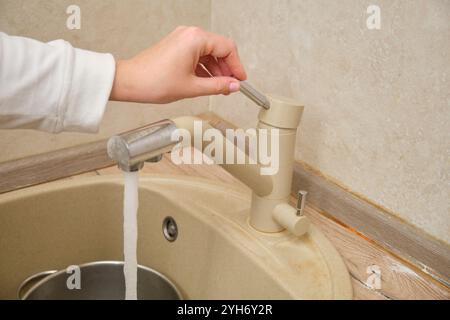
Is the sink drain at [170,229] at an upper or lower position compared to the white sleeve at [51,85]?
lower

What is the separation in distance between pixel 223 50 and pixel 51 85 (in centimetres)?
19

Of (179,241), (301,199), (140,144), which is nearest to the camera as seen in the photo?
(140,144)

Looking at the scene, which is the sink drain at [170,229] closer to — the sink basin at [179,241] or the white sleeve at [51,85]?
the sink basin at [179,241]

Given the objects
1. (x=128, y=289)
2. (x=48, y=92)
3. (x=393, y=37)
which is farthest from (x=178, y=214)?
(x=393, y=37)

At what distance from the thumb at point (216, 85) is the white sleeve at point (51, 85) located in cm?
9

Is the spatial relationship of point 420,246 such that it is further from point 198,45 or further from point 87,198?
point 87,198

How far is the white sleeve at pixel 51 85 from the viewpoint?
1.52 ft

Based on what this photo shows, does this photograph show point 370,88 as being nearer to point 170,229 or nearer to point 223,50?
point 223,50

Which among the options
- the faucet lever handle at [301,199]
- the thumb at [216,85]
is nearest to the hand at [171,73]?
the thumb at [216,85]

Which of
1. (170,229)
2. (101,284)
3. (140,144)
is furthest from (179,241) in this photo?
(140,144)

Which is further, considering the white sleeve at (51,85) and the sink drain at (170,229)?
the sink drain at (170,229)

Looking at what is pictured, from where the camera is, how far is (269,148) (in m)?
0.53

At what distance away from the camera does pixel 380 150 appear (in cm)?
57

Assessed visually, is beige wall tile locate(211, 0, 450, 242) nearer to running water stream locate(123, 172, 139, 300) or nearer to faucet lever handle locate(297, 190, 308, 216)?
faucet lever handle locate(297, 190, 308, 216)
